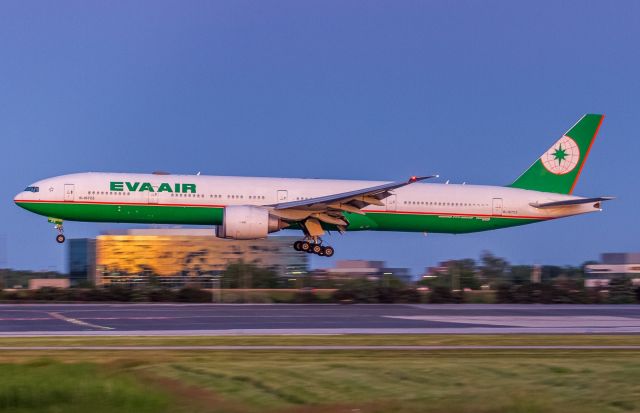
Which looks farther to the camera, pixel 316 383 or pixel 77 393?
pixel 316 383

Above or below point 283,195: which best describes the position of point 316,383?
below

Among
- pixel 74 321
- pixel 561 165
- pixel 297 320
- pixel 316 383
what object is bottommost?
pixel 316 383

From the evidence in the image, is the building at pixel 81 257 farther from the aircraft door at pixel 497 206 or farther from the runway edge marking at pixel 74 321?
the runway edge marking at pixel 74 321

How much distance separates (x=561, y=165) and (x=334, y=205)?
1209cm

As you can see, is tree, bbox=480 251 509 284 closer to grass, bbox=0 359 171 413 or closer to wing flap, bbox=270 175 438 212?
wing flap, bbox=270 175 438 212

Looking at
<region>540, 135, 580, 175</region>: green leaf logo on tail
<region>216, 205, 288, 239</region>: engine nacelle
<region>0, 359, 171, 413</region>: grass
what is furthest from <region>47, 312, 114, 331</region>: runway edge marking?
<region>540, 135, 580, 175</region>: green leaf logo on tail

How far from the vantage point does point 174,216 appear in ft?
128

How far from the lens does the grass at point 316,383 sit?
39.4 ft

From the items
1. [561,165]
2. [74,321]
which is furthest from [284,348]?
[561,165]

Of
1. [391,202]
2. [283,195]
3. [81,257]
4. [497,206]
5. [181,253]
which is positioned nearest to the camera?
[283,195]

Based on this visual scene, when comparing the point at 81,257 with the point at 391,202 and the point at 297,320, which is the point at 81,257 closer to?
the point at 391,202

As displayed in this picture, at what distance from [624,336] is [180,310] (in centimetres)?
1408

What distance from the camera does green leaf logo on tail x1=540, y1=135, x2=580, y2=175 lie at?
147ft

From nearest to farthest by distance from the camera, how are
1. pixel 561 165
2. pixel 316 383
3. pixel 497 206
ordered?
pixel 316 383 → pixel 497 206 → pixel 561 165
